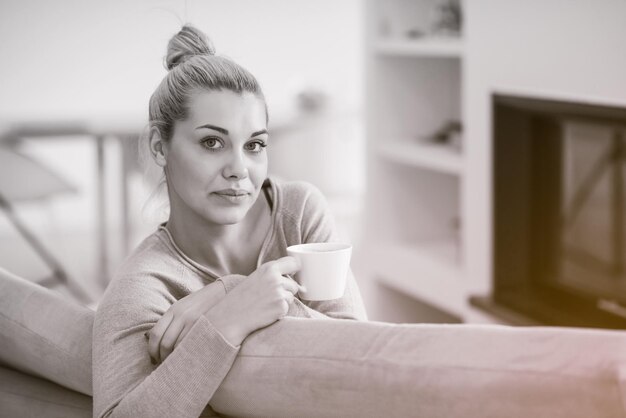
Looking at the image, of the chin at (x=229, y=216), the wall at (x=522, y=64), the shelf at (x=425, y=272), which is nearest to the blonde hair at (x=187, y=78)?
the chin at (x=229, y=216)

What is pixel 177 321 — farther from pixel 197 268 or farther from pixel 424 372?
pixel 424 372

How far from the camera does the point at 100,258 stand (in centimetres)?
458

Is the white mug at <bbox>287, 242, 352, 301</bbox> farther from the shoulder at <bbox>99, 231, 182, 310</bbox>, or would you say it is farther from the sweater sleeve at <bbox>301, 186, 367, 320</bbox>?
the shoulder at <bbox>99, 231, 182, 310</bbox>

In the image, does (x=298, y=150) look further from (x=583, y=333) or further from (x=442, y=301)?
(x=583, y=333)

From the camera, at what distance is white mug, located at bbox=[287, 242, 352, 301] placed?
979 mm

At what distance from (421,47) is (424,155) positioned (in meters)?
0.37

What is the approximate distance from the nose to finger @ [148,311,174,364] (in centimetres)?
17

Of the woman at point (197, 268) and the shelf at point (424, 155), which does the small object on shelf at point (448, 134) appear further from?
the woman at point (197, 268)

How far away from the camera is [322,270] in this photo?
3.23ft

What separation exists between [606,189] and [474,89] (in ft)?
1.78

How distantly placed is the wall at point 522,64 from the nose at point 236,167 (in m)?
1.49

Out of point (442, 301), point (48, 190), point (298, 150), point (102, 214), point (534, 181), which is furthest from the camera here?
point (298, 150)

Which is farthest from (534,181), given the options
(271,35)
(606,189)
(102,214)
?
(271,35)

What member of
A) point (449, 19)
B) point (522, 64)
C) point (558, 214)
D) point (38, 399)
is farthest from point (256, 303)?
point (449, 19)
